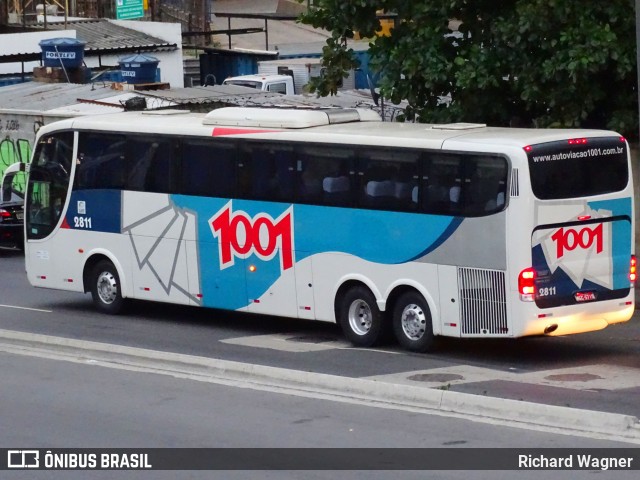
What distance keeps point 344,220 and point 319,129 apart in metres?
1.43

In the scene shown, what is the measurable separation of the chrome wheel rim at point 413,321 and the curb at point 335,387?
245cm

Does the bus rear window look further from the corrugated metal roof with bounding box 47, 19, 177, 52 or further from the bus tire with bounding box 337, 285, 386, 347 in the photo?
the corrugated metal roof with bounding box 47, 19, 177, 52

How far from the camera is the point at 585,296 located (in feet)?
48.2

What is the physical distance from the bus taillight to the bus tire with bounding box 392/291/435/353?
143 cm

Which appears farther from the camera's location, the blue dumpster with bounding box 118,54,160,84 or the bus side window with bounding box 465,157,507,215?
the blue dumpster with bounding box 118,54,160,84

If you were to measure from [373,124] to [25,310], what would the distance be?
21.2 feet

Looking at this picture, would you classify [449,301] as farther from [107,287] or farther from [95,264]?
[95,264]

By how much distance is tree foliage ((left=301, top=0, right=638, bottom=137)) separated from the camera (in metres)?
18.0

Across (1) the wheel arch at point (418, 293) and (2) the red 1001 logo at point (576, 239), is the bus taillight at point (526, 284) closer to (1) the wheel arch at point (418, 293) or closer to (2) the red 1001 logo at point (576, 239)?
(2) the red 1001 logo at point (576, 239)

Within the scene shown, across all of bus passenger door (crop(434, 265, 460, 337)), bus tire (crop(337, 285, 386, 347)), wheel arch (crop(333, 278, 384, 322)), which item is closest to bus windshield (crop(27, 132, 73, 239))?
wheel arch (crop(333, 278, 384, 322))

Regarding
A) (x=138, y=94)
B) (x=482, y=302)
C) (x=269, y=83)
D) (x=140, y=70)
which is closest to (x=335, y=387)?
(x=482, y=302)

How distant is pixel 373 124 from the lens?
1711 centimetres

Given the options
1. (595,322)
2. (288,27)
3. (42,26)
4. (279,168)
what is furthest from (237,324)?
(288,27)

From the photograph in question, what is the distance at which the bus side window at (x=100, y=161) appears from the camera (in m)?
18.5
